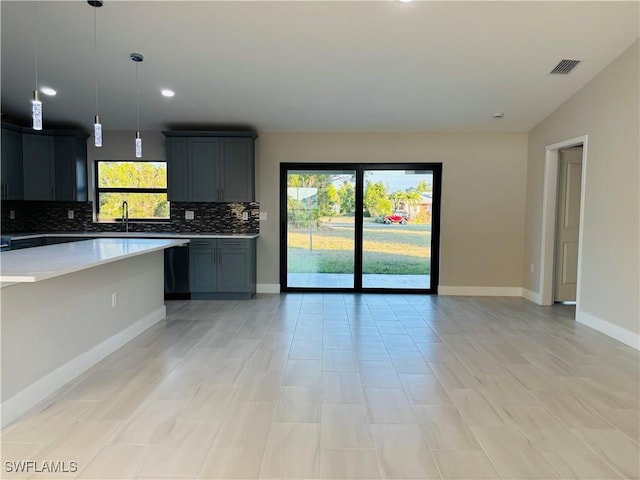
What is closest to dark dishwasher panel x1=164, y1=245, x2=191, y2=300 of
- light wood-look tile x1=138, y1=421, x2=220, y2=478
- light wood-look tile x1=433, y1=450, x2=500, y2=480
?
light wood-look tile x1=138, y1=421, x2=220, y2=478

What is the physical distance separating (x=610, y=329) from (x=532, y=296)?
1.56 metres

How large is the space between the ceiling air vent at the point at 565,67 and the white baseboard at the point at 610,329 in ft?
8.68

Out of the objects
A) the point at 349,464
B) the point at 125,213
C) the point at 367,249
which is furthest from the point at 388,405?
the point at 125,213

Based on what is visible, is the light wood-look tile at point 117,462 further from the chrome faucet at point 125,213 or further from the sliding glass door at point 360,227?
the chrome faucet at point 125,213

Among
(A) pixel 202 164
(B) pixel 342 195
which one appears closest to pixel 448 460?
(B) pixel 342 195

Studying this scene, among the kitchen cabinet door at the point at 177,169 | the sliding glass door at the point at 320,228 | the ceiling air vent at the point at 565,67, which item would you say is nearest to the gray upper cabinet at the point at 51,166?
the kitchen cabinet door at the point at 177,169

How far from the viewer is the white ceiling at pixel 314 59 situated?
10.6 ft

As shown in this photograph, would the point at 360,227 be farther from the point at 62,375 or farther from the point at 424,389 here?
the point at 62,375

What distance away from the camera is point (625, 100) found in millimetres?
3703

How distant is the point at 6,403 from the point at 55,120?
466 centimetres

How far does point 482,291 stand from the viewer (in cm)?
573

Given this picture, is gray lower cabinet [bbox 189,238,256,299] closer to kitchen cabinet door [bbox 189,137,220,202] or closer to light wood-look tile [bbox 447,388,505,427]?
kitchen cabinet door [bbox 189,137,220,202]

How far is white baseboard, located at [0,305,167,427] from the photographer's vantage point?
2223mm

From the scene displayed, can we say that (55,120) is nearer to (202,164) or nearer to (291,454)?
(202,164)
